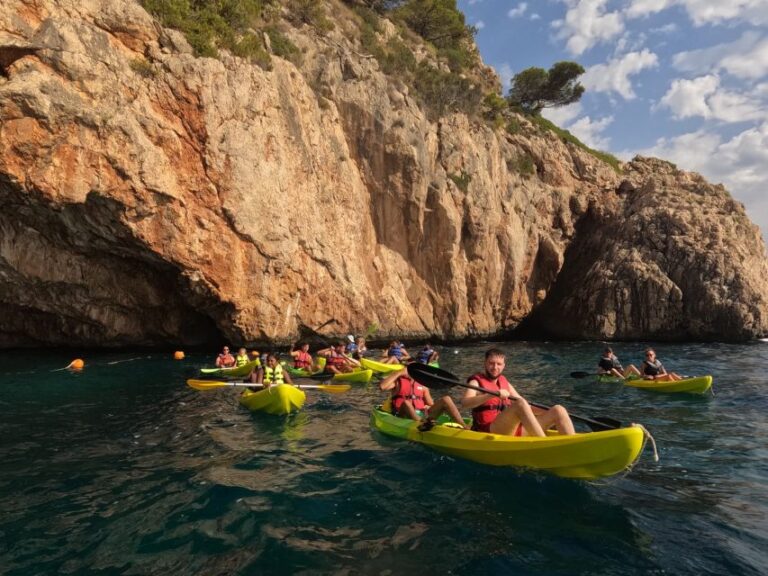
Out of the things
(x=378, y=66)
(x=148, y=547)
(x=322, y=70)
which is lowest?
(x=148, y=547)

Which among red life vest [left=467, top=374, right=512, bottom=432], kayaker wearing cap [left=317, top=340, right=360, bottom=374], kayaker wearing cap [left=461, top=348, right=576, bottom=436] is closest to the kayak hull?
kayaker wearing cap [left=461, top=348, right=576, bottom=436]

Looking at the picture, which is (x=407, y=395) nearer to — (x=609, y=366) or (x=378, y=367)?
(x=378, y=367)

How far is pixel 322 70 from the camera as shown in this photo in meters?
26.8

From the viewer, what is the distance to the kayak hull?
1362cm

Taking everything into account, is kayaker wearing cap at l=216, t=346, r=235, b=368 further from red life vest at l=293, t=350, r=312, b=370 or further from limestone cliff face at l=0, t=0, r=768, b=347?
red life vest at l=293, t=350, r=312, b=370

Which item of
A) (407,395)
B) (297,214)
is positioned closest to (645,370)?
(407,395)

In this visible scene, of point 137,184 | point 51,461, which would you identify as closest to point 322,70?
point 137,184

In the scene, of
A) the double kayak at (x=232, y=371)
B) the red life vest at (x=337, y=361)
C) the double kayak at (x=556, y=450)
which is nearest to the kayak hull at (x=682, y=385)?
the double kayak at (x=556, y=450)

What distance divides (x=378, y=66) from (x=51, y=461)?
28.0 m

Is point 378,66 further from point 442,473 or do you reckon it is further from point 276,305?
point 442,473

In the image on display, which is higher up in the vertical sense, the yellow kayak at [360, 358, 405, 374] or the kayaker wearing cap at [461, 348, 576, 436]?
the kayaker wearing cap at [461, 348, 576, 436]

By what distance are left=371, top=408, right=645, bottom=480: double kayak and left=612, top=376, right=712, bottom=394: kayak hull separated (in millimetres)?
9134

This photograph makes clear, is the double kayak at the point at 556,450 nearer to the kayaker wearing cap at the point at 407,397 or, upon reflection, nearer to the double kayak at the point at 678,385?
the kayaker wearing cap at the point at 407,397

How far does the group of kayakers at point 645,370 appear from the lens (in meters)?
15.0
